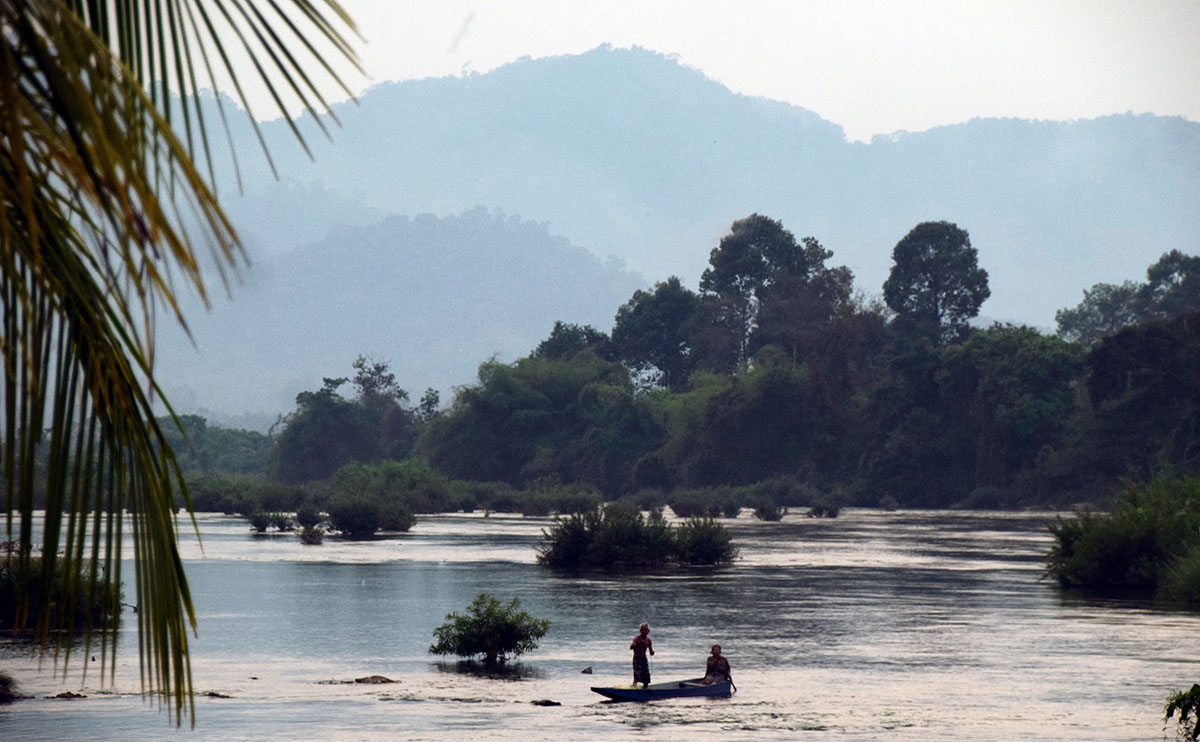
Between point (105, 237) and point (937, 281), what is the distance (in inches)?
4703

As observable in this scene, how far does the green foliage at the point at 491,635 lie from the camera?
27.9 metres

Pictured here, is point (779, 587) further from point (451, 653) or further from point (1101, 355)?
point (1101, 355)

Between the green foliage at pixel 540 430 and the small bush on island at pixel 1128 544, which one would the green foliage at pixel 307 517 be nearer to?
the small bush on island at pixel 1128 544

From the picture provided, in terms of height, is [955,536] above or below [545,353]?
below

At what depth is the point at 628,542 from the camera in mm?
51062

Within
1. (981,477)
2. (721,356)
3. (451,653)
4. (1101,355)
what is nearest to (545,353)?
(721,356)

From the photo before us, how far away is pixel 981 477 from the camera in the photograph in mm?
94500

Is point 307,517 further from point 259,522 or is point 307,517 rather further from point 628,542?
point 628,542

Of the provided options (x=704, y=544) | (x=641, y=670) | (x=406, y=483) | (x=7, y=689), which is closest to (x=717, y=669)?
(x=641, y=670)

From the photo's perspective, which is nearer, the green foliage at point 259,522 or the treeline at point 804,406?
the green foliage at point 259,522

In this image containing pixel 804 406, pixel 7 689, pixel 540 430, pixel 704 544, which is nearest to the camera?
pixel 7 689

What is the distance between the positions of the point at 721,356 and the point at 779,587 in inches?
3575

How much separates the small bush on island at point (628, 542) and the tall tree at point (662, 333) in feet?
278

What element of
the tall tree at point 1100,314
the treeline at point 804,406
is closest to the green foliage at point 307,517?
the treeline at point 804,406
